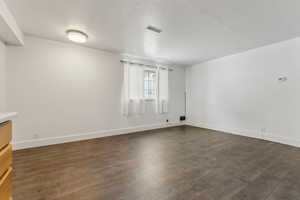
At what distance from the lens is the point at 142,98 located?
4.69 meters

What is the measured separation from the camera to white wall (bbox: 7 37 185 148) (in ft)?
9.89

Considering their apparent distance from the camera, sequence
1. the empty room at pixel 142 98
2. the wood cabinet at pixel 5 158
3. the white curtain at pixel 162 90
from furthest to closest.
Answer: the white curtain at pixel 162 90 < the empty room at pixel 142 98 < the wood cabinet at pixel 5 158

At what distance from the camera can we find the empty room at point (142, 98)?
71.0 inches

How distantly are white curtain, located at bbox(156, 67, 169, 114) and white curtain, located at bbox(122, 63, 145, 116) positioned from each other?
71cm

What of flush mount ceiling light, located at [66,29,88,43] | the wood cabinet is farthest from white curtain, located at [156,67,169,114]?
the wood cabinet

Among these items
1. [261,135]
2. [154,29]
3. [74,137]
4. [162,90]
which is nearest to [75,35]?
[154,29]

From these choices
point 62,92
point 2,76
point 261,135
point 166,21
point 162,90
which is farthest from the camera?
point 162,90

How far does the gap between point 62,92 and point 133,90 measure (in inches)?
76.8

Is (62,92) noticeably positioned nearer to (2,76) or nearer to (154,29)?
(2,76)

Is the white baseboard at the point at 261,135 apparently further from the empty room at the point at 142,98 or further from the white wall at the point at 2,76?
the white wall at the point at 2,76

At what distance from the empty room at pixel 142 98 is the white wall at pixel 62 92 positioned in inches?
0.9

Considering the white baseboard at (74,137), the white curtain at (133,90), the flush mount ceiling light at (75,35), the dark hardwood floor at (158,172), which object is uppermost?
the flush mount ceiling light at (75,35)

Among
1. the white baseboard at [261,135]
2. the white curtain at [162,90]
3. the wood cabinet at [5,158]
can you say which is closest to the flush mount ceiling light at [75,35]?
the wood cabinet at [5,158]

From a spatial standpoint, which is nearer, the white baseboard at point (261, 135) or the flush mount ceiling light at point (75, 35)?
the flush mount ceiling light at point (75, 35)
